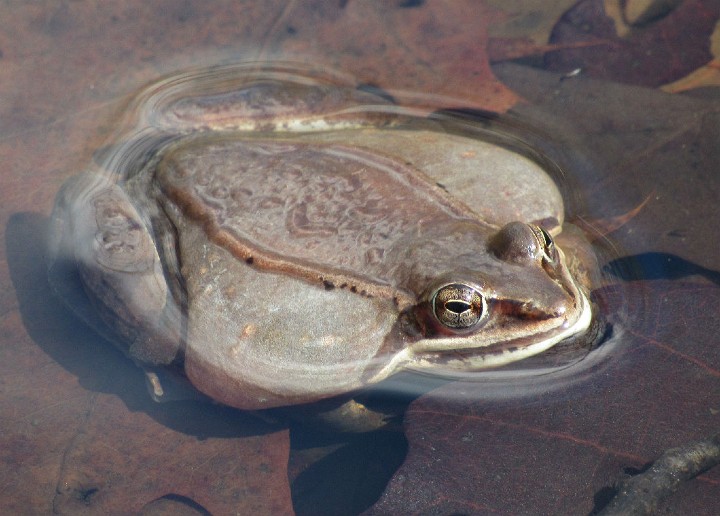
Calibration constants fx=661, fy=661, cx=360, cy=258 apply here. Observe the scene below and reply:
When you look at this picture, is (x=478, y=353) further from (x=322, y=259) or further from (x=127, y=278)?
(x=127, y=278)

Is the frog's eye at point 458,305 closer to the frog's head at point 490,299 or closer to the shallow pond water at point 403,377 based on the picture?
the frog's head at point 490,299

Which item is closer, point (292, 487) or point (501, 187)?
point (292, 487)

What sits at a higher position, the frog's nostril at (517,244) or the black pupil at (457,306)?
the frog's nostril at (517,244)

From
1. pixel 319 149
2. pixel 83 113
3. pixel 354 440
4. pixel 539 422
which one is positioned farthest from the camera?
pixel 83 113

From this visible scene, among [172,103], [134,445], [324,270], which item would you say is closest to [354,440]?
[324,270]

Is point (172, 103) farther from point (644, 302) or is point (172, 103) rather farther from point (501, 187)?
point (644, 302)

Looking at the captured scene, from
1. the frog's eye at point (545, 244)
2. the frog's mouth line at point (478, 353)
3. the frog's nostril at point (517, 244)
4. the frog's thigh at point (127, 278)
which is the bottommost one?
the frog's mouth line at point (478, 353)

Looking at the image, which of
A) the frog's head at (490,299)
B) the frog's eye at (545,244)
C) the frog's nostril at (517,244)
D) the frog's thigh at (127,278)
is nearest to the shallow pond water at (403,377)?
the frog's head at (490,299)

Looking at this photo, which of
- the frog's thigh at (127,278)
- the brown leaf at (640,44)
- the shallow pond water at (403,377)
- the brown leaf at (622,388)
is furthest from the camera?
the brown leaf at (640,44)
